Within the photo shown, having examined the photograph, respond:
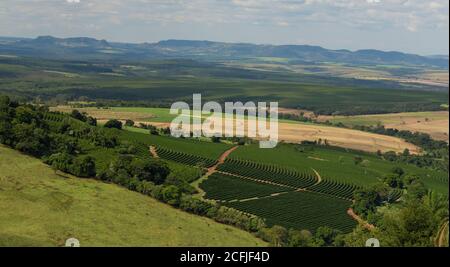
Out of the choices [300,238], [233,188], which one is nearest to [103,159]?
[233,188]

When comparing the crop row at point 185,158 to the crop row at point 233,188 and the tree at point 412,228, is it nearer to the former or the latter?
the crop row at point 233,188

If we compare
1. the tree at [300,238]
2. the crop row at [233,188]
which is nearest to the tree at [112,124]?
the crop row at [233,188]

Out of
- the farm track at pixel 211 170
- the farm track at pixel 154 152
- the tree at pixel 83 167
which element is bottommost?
the farm track at pixel 211 170
